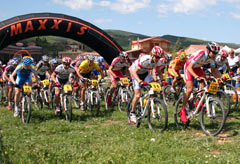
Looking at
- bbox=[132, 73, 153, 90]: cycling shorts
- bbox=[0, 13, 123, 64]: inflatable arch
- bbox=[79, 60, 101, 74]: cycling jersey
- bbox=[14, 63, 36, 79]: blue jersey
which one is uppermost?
bbox=[0, 13, 123, 64]: inflatable arch

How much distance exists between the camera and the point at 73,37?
14.2 meters

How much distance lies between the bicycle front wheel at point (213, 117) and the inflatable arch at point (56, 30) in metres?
9.20

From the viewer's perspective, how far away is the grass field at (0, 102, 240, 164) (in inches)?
178

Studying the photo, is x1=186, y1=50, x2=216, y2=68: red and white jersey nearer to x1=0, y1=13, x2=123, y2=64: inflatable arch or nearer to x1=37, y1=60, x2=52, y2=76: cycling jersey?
x1=37, y1=60, x2=52, y2=76: cycling jersey

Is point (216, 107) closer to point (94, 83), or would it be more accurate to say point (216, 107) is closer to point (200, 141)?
point (200, 141)

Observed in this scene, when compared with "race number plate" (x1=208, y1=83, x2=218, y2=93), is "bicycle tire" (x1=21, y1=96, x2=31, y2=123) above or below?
below

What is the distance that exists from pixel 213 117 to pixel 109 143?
2550mm

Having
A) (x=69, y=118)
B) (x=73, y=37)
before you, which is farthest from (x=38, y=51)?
(x=69, y=118)

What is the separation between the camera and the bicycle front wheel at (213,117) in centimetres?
577

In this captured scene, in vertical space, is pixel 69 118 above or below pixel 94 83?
below

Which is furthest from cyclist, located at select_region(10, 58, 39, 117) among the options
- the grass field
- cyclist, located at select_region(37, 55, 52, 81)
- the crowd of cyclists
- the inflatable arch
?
the inflatable arch

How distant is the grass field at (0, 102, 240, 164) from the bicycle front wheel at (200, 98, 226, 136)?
0.71 ft

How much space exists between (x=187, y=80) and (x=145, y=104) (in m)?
1.29

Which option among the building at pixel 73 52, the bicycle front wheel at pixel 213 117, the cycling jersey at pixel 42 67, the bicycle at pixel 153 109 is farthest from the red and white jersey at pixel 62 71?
the building at pixel 73 52
